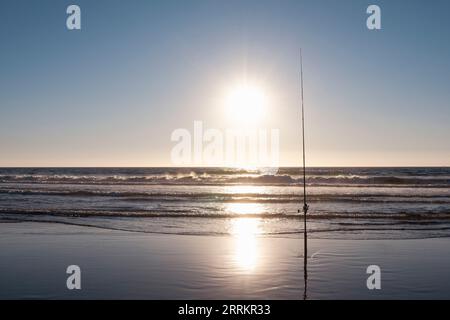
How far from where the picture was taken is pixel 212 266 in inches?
366

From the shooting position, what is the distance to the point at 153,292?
733 cm

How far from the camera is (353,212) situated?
68.8 ft

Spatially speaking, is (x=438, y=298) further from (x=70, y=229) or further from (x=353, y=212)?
(x=353, y=212)

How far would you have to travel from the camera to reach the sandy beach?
7.39 meters

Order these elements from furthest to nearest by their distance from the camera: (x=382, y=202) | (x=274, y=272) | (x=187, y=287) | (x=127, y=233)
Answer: (x=382, y=202) < (x=127, y=233) < (x=274, y=272) < (x=187, y=287)

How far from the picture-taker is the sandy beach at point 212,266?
7.39 m

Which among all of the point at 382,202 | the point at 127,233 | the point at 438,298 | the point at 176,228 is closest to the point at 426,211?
the point at 382,202

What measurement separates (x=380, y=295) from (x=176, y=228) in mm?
9265
